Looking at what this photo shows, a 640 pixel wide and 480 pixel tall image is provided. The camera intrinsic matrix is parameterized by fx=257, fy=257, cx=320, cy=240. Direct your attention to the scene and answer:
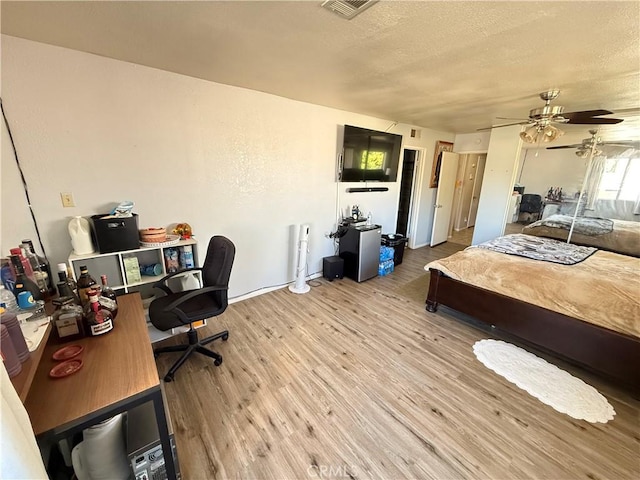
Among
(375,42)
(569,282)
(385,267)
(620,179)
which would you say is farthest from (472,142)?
(375,42)

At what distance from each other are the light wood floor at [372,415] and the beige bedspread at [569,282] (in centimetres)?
52

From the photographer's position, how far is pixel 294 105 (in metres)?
3.05

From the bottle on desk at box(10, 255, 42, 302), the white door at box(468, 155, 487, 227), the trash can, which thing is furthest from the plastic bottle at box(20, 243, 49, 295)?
the white door at box(468, 155, 487, 227)

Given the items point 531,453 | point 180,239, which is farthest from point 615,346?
point 180,239

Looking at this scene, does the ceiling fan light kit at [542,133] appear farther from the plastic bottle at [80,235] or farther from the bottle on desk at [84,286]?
the plastic bottle at [80,235]

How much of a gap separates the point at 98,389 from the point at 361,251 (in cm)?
303

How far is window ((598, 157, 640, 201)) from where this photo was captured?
3133 mm

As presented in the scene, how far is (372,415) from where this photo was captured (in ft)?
5.56

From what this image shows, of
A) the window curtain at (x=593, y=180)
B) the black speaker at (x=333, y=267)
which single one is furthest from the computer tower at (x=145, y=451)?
the window curtain at (x=593, y=180)

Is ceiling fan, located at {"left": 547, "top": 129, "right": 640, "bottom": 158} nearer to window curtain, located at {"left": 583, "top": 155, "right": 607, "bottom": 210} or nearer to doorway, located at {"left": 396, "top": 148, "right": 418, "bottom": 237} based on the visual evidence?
window curtain, located at {"left": 583, "top": 155, "right": 607, "bottom": 210}

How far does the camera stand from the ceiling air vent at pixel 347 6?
1.25m

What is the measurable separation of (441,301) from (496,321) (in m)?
0.53

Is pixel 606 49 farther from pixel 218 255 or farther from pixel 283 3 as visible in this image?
pixel 218 255

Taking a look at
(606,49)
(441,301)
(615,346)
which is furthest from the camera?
(441,301)
